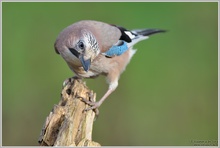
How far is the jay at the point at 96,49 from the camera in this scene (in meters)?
7.08

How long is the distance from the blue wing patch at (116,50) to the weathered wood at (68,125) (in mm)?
1281

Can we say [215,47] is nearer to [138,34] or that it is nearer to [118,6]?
[118,6]

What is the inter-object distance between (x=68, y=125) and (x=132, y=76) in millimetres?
4184

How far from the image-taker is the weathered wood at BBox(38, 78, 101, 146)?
5.72 meters

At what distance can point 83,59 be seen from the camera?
7078 mm

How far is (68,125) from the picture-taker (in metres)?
5.79

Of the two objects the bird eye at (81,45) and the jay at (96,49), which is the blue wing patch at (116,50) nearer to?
the jay at (96,49)

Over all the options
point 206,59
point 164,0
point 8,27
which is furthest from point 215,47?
point 8,27

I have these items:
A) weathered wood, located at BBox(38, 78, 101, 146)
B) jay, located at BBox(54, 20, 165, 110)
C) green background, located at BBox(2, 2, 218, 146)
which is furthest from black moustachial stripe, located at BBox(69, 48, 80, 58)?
green background, located at BBox(2, 2, 218, 146)

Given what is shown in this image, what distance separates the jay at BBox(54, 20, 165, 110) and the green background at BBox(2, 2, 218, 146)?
4.06ft

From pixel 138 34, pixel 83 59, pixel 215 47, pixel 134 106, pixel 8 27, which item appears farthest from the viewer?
pixel 215 47

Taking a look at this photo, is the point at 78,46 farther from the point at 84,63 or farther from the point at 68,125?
the point at 68,125

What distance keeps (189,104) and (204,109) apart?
0.26 meters

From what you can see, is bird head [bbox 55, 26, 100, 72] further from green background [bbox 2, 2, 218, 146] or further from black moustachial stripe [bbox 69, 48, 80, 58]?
green background [bbox 2, 2, 218, 146]
